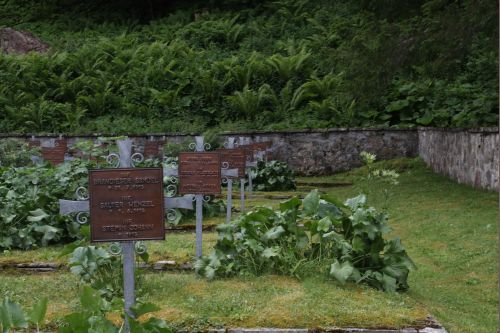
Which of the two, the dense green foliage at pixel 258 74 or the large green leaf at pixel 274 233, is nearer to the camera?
the large green leaf at pixel 274 233

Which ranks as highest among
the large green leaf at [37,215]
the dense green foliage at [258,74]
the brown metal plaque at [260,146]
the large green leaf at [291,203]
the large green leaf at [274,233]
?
the dense green foliage at [258,74]

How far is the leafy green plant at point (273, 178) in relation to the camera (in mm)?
17125

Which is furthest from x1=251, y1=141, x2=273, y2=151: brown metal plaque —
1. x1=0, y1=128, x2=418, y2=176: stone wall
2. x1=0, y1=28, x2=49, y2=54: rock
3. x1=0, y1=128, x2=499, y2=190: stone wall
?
x1=0, y1=28, x2=49, y2=54: rock

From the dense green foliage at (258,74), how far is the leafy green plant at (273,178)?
2.25m

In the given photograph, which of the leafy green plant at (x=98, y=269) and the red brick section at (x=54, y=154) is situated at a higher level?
the red brick section at (x=54, y=154)

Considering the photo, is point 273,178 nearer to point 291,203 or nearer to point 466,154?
point 466,154

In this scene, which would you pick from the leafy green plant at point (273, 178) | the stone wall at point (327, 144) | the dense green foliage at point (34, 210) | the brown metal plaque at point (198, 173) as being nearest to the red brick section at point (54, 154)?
the leafy green plant at point (273, 178)

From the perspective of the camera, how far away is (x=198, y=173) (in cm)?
794

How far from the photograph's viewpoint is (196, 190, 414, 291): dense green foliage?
6594 millimetres

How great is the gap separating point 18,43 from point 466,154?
18600 millimetres

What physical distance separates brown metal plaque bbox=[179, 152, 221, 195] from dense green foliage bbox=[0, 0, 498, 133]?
6.99 meters

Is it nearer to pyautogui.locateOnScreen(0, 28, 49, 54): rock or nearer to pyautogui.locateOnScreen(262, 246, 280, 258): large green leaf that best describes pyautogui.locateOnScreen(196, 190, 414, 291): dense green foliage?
pyautogui.locateOnScreen(262, 246, 280, 258): large green leaf

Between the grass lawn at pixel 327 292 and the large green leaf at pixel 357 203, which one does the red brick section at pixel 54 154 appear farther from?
the large green leaf at pixel 357 203

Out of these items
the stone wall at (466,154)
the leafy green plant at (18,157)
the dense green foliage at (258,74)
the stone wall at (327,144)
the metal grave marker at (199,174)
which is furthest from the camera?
the stone wall at (327,144)
